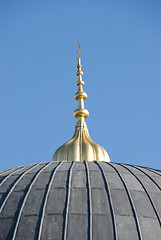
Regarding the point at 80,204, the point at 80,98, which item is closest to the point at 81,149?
the point at 80,98

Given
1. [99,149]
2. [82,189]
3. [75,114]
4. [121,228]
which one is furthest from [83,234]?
[75,114]

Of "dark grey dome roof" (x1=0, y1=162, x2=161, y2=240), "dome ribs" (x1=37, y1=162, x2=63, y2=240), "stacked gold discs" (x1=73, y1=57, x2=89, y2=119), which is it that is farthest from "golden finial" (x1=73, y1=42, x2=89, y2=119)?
"dark grey dome roof" (x1=0, y1=162, x2=161, y2=240)

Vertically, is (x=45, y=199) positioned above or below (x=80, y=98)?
below

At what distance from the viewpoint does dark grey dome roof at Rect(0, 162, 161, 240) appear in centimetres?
1061

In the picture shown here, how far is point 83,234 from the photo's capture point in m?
10.4

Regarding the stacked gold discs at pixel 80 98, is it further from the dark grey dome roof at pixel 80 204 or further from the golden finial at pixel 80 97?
the dark grey dome roof at pixel 80 204

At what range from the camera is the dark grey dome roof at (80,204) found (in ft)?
34.8

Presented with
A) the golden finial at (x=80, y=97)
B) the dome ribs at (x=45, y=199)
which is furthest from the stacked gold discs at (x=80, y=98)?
the dome ribs at (x=45, y=199)

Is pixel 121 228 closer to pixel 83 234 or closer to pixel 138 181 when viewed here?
pixel 83 234

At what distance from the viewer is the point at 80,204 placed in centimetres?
1149

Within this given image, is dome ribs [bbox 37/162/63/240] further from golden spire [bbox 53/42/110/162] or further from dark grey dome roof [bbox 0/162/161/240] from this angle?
golden spire [bbox 53/42/110/162]

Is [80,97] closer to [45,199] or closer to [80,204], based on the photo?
[45,199]

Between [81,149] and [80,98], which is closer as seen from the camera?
[81,149]

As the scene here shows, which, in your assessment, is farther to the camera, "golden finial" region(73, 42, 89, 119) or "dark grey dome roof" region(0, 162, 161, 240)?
"golden finial" region(73, 42, 89, 119)
